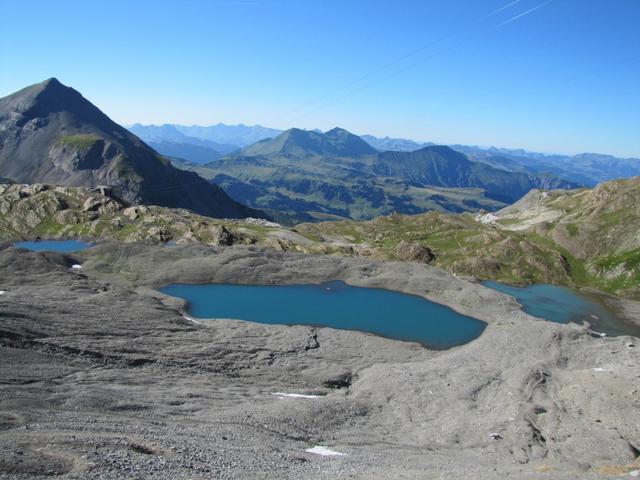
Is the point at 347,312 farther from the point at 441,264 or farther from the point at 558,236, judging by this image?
the point at 558,236

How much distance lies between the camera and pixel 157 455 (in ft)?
122

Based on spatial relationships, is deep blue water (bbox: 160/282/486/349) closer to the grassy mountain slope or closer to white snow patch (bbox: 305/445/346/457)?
the grassy mountain slope

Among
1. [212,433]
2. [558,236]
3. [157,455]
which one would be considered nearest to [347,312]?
[212,433]

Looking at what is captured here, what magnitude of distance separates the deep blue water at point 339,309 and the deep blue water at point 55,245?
186 feet

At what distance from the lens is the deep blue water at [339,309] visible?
316ft

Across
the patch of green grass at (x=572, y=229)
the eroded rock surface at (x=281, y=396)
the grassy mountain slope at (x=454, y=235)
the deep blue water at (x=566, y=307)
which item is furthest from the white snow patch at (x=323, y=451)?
the patch of green grass at (x=572, y=229)

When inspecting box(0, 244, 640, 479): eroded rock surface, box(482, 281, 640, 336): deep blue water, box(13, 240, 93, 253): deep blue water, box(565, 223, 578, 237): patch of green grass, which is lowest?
box(482, 281, 640, 336): deep blue water

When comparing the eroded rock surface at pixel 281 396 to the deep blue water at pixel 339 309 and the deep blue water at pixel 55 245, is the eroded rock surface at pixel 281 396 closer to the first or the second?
the deep blue water at pixel 339 309

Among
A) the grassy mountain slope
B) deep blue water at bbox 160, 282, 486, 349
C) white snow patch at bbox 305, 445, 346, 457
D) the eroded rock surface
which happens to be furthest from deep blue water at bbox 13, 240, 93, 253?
white snow patch at bbox 305, 445, 346, 457

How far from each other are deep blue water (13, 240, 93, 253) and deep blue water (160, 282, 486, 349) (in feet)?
186

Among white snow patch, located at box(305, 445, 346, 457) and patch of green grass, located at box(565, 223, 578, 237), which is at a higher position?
patch of green grass, located at box(565, 223, 578, 237)

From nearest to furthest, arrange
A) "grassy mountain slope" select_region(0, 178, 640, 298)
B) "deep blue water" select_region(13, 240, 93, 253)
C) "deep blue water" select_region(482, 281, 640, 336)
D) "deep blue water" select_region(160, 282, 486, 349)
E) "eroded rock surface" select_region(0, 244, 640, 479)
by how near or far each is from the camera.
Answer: "eroded rock surface" select_region(0, 244, 640, 479) → "deep blue water" select_region(160, 282, 486, 349) → "deep blue water" select_region(482, 281, 640, 336) → "grassy mountain slope" select_region(0, 178, 640, 298) → "deep blue water" select_region(13, 240, 93, 253)

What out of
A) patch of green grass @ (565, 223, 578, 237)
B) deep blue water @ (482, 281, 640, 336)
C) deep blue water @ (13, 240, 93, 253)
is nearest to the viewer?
deep blue water @ (482, 281, 640, 336)

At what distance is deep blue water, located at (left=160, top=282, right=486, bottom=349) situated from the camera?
9619 cm
